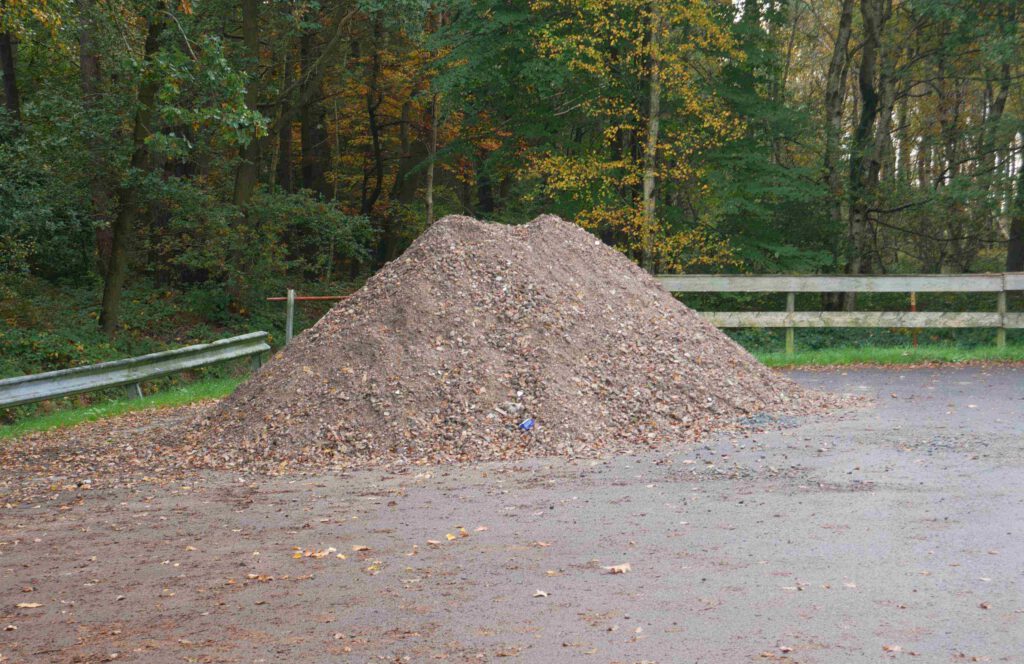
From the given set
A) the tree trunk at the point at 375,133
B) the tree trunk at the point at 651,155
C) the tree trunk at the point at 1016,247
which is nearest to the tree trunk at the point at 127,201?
the tree trunk at the point at 651,155

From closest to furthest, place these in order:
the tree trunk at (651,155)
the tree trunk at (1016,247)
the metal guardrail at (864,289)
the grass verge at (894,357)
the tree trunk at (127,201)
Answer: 1. the grass verge at (894,357)
2. the metal guardrail at (864,289)
3. the tree trunk at (127,201)
4. the tree trunk at (651,155)
5. the tree trunk at (1016,247)

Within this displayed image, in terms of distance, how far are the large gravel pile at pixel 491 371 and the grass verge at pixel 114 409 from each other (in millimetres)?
2990

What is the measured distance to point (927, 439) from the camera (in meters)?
9.08

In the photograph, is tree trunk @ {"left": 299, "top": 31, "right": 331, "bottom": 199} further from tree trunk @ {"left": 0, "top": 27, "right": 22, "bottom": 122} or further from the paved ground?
the paved ground

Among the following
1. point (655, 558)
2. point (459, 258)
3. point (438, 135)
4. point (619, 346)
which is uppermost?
point (438, 135)

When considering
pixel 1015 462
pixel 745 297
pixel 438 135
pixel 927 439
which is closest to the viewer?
pixel 1015 462

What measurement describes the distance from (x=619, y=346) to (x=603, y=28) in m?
10.9

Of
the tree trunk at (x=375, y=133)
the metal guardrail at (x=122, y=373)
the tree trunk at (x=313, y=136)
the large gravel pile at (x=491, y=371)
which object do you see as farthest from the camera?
the tree trunk at (x=375, y=133)

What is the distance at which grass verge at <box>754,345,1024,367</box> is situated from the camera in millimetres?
15094

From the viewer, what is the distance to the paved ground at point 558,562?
439 centimetres

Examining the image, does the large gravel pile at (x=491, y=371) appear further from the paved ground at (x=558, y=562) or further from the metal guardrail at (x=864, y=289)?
the metal guardrail at (x=864, y=289)

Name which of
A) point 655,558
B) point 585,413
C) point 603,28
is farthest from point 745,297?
point 655,558

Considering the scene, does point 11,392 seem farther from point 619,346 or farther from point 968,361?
point 968,361

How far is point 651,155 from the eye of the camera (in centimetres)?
1997
